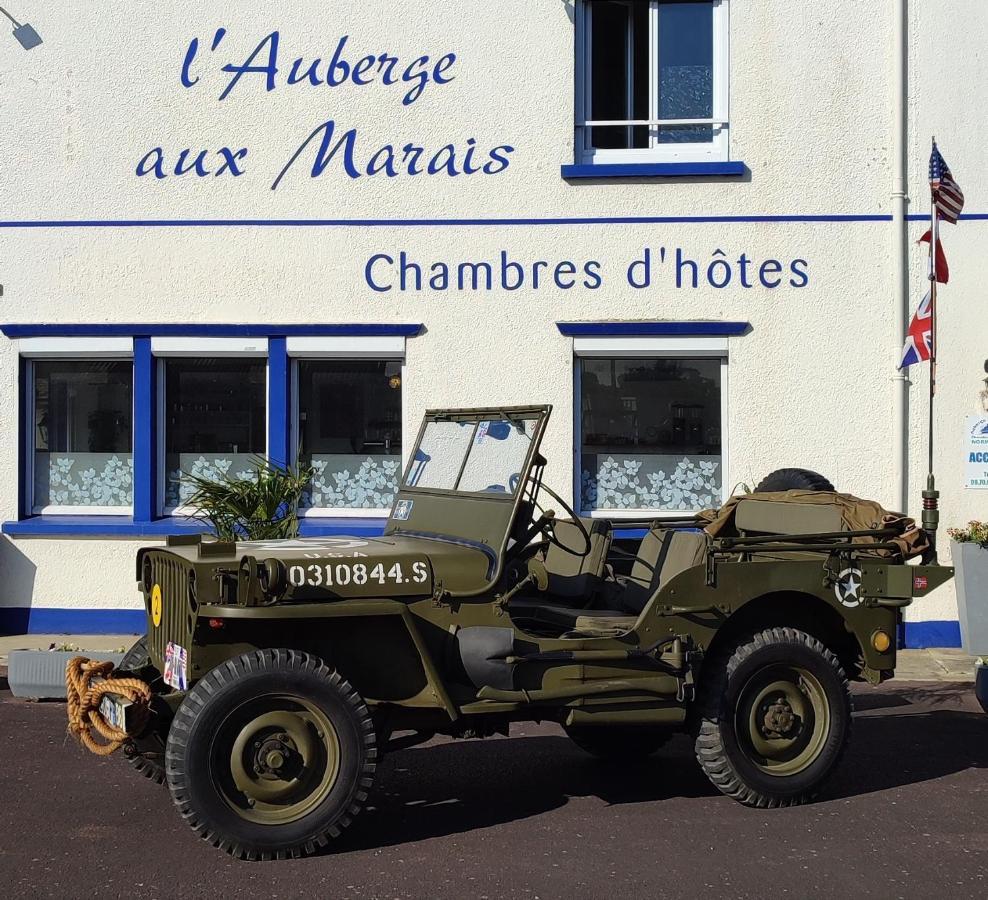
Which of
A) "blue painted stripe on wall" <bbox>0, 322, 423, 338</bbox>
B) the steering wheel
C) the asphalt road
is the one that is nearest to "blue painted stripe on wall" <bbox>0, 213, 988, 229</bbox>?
"blue painted stripe on wall" <bbox>0, 322, 423, 338</bbox>

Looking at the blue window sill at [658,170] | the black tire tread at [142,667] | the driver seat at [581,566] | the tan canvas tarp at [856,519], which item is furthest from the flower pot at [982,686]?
the black tire tread at [142,667]

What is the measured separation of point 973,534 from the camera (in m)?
9.64

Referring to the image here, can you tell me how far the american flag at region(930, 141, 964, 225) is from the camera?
31.7ft

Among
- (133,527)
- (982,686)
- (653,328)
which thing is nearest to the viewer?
(982,686)

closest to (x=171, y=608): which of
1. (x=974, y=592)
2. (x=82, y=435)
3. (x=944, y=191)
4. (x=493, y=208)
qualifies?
(x=493, y=208)

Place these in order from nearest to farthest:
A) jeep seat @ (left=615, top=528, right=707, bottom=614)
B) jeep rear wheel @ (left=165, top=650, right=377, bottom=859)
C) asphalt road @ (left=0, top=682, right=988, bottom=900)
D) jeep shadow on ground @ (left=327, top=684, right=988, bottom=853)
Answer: asphalt road @ (left=0, top=682, right=988, bottom=900) < jeep rear wheel @ (left=165, top=650, right=377, bottom=859) < jeep shadow on ground @ (left=327, top=684, right=988, bottom=853) < jeep seat @ (left=615, top=528, right=707, bottom=614)

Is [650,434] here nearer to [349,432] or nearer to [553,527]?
[349,432]

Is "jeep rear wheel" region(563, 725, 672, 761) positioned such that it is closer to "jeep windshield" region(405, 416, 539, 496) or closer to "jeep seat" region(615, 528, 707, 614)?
"jeep seat" region(615, 528, 707, 614)

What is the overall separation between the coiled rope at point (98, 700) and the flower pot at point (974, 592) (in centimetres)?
666

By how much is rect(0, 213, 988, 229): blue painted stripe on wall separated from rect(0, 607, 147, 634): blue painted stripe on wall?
3.33 meters

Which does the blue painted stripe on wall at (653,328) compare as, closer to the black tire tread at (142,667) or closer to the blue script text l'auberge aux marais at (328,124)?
the blue script text l'auberge aux marais at (328,124)

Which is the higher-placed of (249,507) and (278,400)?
(278,400)

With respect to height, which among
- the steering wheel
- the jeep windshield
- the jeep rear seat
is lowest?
the jeep rear seat

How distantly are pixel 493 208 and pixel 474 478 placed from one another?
5.16 metres
